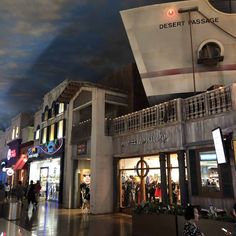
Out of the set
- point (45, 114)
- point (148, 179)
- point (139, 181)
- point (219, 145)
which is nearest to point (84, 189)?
point (139, 181)

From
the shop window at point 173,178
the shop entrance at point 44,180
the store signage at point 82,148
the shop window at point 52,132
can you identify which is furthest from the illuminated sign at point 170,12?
the shop entrance at point 44,180

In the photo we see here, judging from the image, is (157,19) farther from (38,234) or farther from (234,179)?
(38,234)

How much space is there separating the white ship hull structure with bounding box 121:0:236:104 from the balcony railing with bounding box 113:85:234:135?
11.3ft

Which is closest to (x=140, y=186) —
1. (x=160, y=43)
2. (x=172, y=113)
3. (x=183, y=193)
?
(x=183, y=193)

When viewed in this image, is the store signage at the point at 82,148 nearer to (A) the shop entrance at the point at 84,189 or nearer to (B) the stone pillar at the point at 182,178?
(A) the shop entrance at the point at 84,189

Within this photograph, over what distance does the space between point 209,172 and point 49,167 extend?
55.8ft

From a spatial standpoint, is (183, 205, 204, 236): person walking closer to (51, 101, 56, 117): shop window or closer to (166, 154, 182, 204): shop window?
(166, 154, 182, 204): shop window

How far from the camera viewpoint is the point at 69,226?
482 inches

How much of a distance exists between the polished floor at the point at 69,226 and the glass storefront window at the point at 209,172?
3.75 m

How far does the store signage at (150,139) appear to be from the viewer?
13677 millimetres

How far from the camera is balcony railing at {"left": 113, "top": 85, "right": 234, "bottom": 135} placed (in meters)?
11.2

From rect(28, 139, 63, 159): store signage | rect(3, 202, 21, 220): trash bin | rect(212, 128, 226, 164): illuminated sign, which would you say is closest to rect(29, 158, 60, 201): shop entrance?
rect(28, 139, 63, 159): store signage

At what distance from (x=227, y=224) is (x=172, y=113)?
6.59m

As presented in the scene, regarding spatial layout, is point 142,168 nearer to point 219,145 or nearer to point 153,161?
point 153,161
